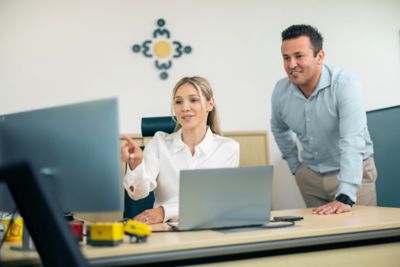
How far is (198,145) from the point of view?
7.54 feet

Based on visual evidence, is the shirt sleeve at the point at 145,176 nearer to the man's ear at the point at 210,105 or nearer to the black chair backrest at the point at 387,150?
the man's ear at the point at 210,105

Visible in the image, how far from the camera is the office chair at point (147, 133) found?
2.36 metres

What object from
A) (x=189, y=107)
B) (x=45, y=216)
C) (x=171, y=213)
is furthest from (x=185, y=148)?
(x=45, y=216)

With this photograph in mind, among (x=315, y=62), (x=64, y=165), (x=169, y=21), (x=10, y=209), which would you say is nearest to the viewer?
(x=64, y=165)

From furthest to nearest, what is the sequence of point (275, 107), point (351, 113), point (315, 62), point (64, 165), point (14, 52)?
point (14, 52) < point (275, 107) < point (315, 62) < point (351, 113) < point (64, 165)

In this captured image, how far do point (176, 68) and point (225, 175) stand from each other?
2.41 m

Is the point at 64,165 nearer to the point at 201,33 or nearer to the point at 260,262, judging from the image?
the point at 260,262

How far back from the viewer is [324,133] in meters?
2.67

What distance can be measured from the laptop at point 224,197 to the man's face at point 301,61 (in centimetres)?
123

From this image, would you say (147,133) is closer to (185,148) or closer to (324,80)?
(185,148)

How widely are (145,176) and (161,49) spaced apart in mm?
1872

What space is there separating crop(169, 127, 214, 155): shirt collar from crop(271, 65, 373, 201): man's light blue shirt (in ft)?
2.12

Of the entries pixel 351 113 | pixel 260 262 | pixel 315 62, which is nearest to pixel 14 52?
pixel 315 62

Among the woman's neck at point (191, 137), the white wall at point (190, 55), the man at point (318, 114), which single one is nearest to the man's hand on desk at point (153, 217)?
the woman's neck at point (191, 137)
